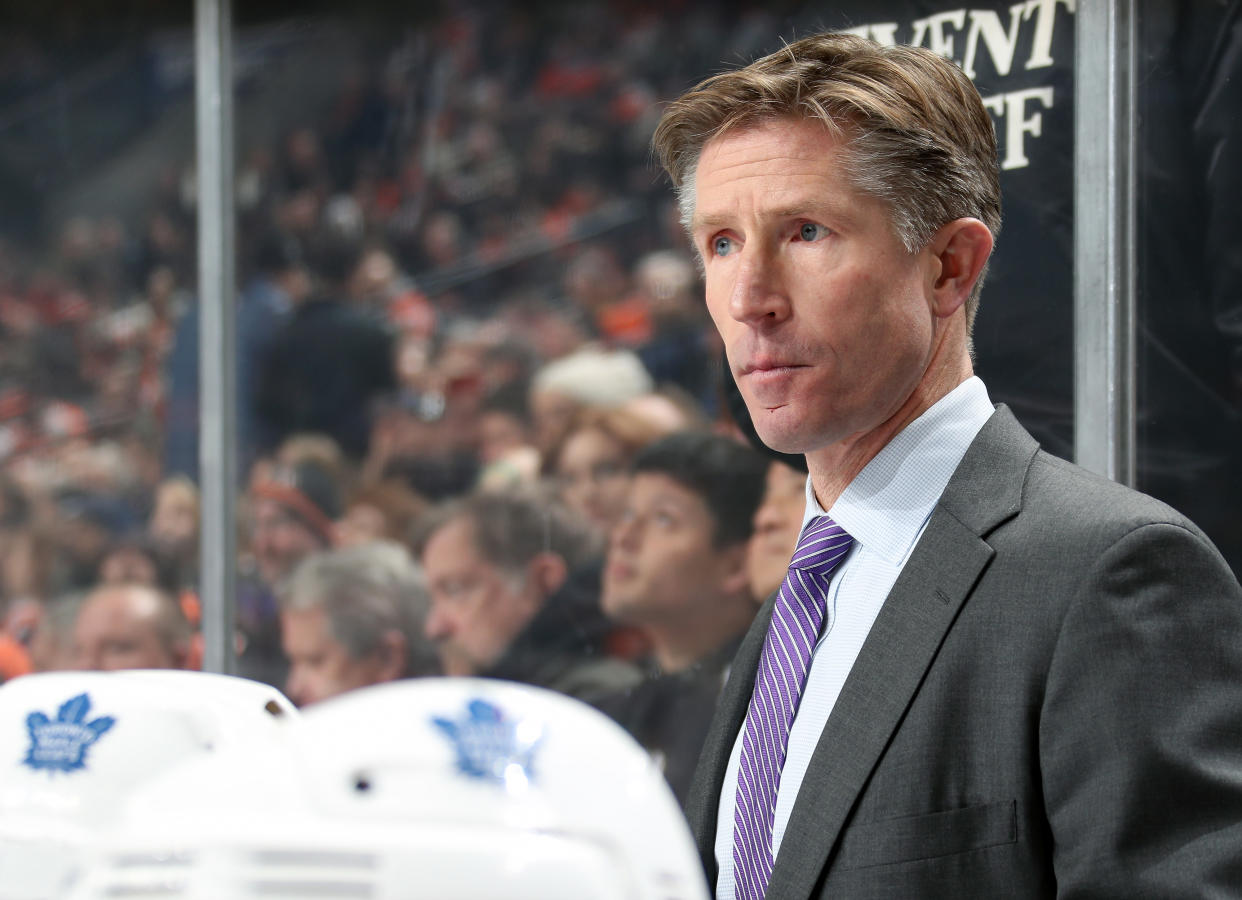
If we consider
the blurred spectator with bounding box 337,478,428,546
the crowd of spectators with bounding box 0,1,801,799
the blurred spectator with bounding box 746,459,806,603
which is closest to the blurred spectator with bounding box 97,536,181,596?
the crowd of spectators with bounding box 0,1,801,799

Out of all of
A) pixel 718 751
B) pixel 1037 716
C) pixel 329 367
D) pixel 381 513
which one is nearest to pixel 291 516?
pixel 381 513

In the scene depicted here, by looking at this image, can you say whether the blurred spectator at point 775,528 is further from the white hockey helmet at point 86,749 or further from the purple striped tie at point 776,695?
the white hockey helmet at point 86,749

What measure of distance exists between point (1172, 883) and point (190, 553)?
2.64 metres

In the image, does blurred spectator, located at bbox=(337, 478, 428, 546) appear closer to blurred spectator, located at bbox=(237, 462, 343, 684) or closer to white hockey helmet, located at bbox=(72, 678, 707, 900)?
blurred spectator, located at bbox=(237, 462, 343, 684)

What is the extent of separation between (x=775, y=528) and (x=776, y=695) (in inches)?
46.6

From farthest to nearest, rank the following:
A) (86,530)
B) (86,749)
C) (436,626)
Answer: (86,530) < (436,626) < (86,749)

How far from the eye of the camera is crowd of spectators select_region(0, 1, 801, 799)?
2.56 metres

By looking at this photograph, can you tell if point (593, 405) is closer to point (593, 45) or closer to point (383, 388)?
point (383, 388)

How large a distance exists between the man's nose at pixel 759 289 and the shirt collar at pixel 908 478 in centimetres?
16

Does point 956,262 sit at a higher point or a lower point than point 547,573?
higher

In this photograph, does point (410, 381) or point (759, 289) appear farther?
point (410, 381)

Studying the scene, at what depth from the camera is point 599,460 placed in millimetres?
2619

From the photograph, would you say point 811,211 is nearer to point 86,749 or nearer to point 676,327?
point 86,749

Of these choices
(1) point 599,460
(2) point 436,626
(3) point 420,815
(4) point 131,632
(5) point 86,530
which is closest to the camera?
(3) point 420,815
